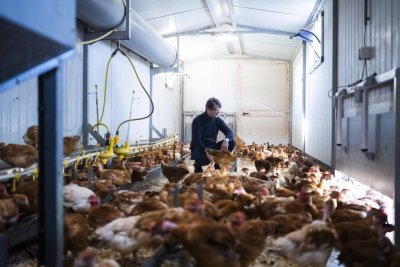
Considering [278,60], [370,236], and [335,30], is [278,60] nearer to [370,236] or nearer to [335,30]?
[335,30]

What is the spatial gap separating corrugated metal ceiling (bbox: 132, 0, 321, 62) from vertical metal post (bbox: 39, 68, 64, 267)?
557 centimetres

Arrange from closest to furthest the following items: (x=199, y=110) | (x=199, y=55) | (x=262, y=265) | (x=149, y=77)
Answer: (x=262, y=265)
(x=149, y=77)
(x=199, y=55)
(x=199, y=110)

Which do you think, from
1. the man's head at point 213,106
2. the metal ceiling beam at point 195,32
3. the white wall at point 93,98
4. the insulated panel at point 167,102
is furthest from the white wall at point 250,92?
the man's head at point 213,106

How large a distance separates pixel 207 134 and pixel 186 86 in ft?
26.9

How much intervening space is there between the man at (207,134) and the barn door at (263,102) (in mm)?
7882

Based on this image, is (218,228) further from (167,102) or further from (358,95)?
(167,102)

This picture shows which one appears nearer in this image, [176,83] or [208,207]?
[208,207]

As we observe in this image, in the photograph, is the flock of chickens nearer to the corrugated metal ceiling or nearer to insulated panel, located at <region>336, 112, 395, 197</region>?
insulated panel, located at <region>336, 112, 395, 197</region>

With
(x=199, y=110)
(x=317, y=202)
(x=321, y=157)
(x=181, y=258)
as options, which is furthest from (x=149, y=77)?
(x=181, y=258)

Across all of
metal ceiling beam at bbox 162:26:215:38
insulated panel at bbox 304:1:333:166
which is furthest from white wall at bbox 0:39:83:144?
metal ceiling beam at bbox 162:26:215:38

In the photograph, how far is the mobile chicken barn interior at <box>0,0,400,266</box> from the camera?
136cm

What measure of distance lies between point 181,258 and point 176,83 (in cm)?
1112

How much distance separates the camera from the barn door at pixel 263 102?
1327cm

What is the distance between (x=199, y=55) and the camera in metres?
12.7
